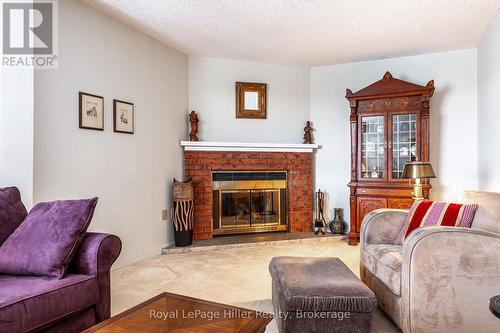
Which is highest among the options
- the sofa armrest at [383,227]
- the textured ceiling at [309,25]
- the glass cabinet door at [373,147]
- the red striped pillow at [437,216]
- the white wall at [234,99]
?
the textured ceiling at [309,25]

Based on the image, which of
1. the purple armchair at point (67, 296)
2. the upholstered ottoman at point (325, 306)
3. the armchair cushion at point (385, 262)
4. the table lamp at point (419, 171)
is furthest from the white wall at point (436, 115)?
the purple armchair at point (67, 296)

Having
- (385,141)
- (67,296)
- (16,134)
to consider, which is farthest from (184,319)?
(385,141)

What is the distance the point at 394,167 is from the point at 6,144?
13.3 ft

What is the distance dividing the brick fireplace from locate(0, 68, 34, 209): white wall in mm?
1963

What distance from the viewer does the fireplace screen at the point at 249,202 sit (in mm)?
4699

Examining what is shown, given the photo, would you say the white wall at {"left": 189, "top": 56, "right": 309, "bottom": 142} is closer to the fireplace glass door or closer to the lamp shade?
the fireplace glass door

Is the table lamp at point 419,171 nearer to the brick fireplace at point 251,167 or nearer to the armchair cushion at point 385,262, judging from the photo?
the armchair cushion at point 385,262

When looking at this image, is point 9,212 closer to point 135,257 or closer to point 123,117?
point 123,117

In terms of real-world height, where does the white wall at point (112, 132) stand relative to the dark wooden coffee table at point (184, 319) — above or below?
above

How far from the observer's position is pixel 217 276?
3.16 metres

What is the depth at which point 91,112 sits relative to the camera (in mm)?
3188

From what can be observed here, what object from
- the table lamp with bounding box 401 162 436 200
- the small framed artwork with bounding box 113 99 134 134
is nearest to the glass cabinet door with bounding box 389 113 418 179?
the table lamp with bounding box 401 162 436 200

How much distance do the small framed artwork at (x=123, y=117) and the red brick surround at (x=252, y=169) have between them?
988 mm

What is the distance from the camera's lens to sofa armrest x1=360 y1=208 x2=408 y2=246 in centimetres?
261
